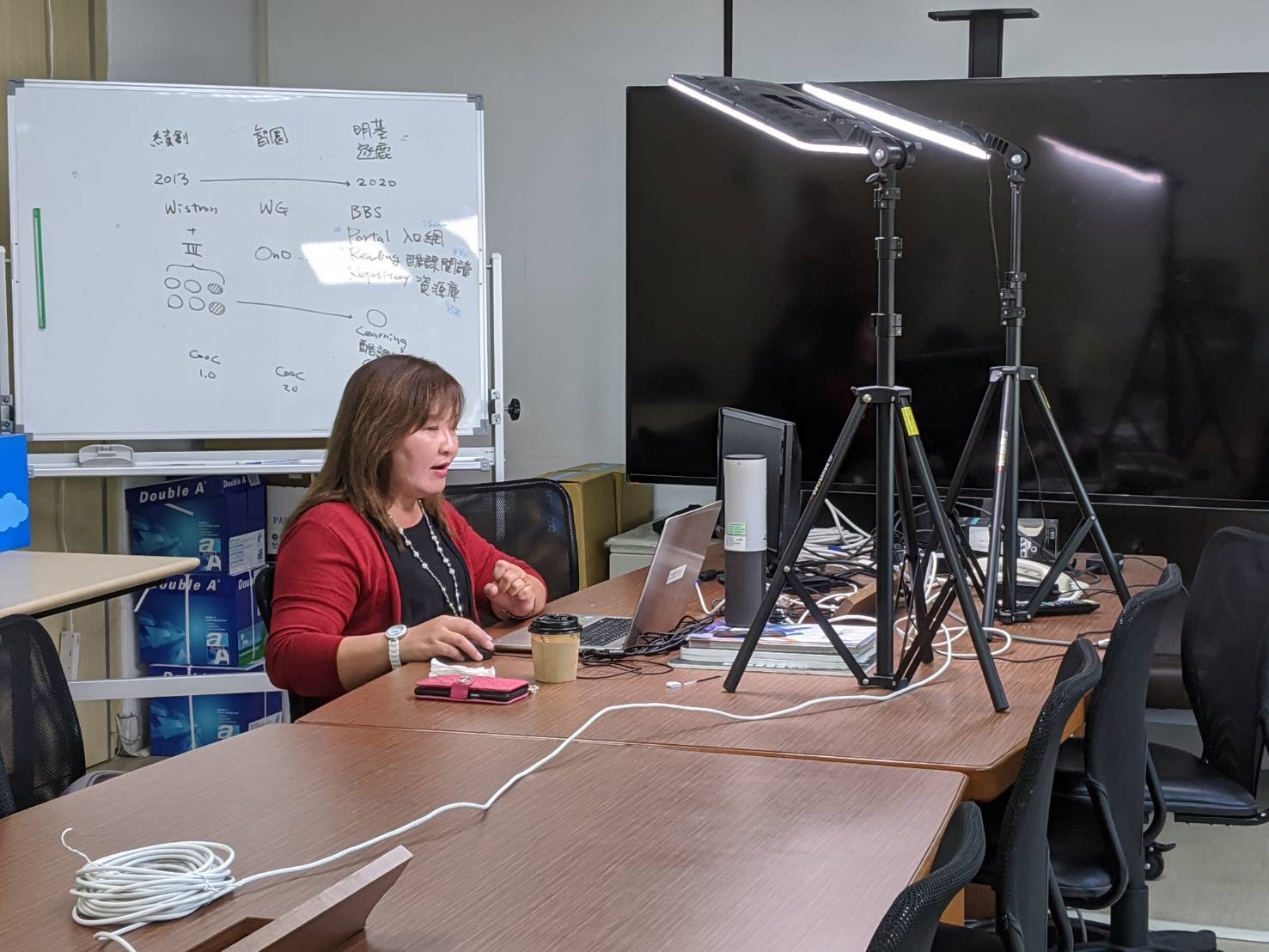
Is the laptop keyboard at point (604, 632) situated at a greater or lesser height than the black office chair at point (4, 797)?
greater

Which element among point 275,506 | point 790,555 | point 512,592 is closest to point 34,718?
point 512,592

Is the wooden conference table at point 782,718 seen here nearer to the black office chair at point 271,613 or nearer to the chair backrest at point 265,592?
the black office chair at point 271,613

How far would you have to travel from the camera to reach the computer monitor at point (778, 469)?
2557 mm

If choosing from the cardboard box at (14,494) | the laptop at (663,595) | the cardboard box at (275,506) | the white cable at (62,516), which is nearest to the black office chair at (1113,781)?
the laptop at (663,595)

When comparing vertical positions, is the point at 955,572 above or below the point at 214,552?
above

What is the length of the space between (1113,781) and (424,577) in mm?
1222

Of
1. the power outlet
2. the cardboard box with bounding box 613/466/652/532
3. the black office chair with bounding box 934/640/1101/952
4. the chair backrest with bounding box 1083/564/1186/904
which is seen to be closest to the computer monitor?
the chair backrest with bounding box 1083/564/1186/904

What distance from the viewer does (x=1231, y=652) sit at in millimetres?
2541

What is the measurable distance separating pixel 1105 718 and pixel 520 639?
95 cm

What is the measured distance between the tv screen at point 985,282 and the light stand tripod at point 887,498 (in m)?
1.76

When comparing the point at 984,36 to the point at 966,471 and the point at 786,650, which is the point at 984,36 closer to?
the point at 966,471

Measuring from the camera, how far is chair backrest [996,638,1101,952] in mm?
1438

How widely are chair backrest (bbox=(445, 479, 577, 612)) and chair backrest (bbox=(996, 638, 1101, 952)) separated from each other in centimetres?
159

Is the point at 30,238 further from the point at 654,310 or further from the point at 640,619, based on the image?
the point at 640,619
